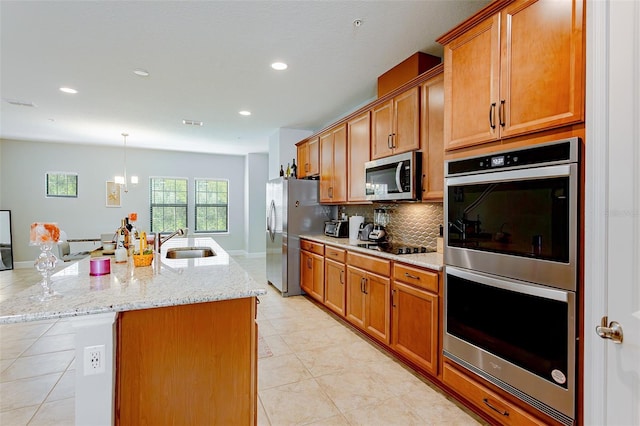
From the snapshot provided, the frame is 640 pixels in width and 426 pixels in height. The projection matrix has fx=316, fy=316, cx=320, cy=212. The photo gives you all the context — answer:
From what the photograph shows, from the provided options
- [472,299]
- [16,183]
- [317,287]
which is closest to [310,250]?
[317,287]

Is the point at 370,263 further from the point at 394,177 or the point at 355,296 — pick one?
the point at 394,177

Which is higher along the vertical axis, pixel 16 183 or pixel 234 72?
pixel 234 72

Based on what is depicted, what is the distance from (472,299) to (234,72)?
121 inches

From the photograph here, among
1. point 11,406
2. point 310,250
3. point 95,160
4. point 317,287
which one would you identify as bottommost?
point 11,406

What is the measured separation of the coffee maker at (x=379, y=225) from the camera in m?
3.64

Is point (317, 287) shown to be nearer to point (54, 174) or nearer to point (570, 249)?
point (570, 249)

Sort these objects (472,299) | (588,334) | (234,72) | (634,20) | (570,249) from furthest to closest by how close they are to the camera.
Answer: (234,72) → (472,299) → (570,249) → (588,334) → (634,20)

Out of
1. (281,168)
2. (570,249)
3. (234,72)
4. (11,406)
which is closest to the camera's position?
(570,249)

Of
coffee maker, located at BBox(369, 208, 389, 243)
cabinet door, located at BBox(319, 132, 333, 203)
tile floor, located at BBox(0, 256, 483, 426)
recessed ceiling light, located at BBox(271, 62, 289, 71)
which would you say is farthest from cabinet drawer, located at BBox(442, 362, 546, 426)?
recessed ceiling light, located at BBox(271, 62, 289, 71)

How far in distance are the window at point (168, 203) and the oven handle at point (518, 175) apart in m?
7.39

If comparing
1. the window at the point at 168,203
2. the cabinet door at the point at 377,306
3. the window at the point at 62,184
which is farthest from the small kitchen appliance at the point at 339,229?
the window at the point at 62,184

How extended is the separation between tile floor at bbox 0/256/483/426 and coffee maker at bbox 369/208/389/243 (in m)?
1.06

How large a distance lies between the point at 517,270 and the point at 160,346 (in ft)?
5.87

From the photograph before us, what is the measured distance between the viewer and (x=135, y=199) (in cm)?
754
